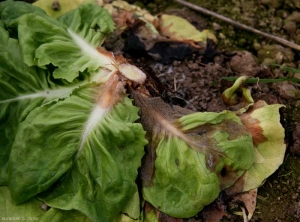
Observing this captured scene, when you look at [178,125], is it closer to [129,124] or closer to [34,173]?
[129,124]

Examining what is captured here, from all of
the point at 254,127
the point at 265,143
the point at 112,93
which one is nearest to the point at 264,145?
the point at 265,143

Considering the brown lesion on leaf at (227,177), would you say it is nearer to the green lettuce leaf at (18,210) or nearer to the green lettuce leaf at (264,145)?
the green lettuce leaf at (264,145)

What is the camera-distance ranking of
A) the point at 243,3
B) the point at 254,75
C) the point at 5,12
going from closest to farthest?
the point at 5,12 → the point at 254,75 → the point at 243,3

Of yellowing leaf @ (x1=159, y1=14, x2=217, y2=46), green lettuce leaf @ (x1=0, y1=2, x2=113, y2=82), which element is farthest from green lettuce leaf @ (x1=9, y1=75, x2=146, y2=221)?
yellowing leaf @ (x1=159, y1=14, x2=217, y2=46)

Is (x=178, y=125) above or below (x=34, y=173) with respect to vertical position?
above

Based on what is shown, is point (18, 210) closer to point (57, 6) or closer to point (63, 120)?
point (63, 120)

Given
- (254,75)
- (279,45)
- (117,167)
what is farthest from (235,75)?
(117,167)

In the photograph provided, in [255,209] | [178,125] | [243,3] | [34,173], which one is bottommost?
[255,209]

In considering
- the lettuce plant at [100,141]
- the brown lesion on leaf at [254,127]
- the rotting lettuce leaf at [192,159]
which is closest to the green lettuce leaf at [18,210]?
the lettuce plant at [100,141]

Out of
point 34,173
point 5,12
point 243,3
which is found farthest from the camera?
point 243,3
